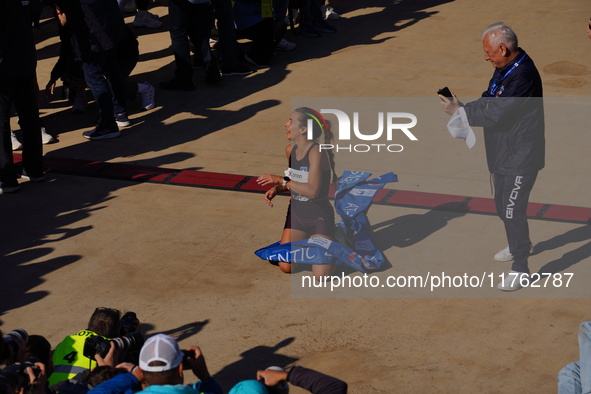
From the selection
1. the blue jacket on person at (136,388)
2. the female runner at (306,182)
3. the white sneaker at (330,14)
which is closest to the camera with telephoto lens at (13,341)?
the blue jacket on person at (136,388)

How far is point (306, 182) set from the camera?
288 inches

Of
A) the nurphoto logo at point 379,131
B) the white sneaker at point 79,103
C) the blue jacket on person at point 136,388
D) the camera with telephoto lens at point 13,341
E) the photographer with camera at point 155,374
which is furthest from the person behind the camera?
the white sneaker at point 79,103

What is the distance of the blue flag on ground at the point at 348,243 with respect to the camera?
23.7ft

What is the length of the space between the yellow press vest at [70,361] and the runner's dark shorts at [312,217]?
2515 mm

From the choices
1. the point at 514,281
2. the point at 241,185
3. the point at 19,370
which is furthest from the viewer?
the point at 241,185

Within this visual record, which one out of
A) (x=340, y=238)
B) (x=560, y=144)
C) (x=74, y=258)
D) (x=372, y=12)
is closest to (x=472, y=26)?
(x=372, y=12)

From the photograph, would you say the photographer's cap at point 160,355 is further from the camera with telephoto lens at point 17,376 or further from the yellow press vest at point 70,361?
the yellow press vest at point 70,361

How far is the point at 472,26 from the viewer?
1416 centimetres

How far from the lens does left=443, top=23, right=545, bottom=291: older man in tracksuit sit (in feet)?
22.0

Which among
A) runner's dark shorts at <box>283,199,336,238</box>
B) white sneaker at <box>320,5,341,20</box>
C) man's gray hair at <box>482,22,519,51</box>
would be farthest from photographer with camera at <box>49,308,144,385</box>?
white sneaker at <box>320,5,341,20</box>

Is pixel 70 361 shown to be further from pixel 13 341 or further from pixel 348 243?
pixel 348 243

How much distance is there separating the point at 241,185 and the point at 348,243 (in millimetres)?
1932

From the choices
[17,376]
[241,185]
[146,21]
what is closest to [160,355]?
[17,376]

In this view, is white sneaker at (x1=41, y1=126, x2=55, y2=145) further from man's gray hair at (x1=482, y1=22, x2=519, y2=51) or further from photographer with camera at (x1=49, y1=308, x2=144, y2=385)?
man's gray hair at (x1=482, y1=22, x2=519, y2=51)
